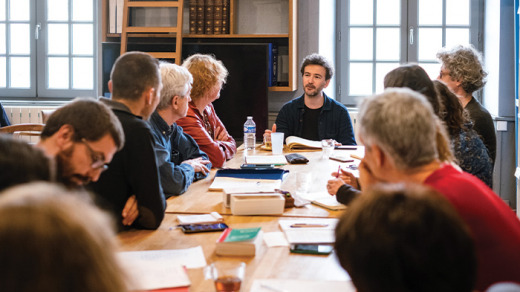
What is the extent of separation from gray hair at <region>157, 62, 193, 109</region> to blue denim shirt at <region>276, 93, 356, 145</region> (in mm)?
1925

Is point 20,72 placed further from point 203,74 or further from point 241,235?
point 241,235

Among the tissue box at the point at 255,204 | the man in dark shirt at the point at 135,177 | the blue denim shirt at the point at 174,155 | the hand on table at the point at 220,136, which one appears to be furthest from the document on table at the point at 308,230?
the hand on table at the point at 220,136

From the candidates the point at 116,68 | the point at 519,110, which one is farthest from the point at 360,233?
the point at 519,110

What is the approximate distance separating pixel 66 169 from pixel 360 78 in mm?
4888

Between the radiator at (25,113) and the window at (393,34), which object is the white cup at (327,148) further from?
the radiator at (25,113)

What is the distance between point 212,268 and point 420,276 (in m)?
0.95

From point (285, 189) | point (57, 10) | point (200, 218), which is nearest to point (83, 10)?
point (57, 10)

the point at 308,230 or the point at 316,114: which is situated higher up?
the point at 316,114

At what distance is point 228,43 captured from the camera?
5.82 meters

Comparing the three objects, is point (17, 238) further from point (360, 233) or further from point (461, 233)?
point (461, 233)

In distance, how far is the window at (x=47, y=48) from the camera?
6.56 m

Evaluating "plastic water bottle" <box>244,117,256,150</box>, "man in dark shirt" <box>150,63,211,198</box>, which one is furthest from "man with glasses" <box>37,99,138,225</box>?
"plastic water bottle" <box>244,117,256,150</box>

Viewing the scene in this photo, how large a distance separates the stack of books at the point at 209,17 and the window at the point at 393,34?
123 centimetres

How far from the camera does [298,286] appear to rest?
1735 mm
